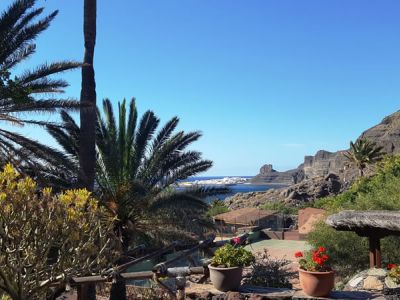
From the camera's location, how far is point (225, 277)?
31.6ft

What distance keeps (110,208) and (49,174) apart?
7.61 ft

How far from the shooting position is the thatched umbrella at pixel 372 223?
912 cm

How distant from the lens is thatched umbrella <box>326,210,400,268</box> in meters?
9.12

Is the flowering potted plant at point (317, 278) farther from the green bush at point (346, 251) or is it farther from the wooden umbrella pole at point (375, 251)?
the green bush at point (346, 251)

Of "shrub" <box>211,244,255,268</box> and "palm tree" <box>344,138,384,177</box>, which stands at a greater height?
"palm tree" <box>344,138,384,177</box>

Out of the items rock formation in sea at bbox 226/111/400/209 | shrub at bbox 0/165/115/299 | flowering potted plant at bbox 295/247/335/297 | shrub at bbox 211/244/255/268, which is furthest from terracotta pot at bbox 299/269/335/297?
rock formation in sea at bbox 226/111/400/209

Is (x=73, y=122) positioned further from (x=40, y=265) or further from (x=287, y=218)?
(x=287, y=218)

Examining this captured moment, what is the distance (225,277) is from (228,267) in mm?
222

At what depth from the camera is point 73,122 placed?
41.4 ft

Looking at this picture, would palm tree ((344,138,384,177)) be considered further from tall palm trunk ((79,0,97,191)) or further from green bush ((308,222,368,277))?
tall palm trunk ((79,0,97,191))

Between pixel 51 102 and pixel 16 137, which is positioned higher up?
pixel 51 102

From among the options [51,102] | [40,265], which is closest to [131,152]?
[51,102]

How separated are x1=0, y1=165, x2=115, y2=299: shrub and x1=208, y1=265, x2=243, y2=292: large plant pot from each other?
10.0 feet

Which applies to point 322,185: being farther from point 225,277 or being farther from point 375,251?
point 225,277
